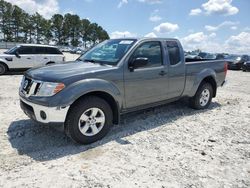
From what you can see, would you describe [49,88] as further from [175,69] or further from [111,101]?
[175,69]

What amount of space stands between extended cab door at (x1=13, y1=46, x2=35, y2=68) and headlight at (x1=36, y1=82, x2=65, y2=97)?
9.99m

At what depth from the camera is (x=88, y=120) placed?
4629 mm

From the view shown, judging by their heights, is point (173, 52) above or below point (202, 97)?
above

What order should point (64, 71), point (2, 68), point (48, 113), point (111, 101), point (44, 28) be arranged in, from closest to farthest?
point (48, 113), point (64, 71), point (111, 101), point (2, 68), point (44, 28)

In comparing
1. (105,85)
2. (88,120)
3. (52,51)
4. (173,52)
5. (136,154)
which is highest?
(52,51)

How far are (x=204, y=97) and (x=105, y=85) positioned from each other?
3.60 metres

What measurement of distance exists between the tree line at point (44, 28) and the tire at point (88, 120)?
7175cm

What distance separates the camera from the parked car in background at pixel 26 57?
13.3m

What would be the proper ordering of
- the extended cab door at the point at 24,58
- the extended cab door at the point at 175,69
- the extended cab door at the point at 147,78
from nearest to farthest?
the extended cab door at the point at 147,78 < the extended cab door at the point at 175,69 < the extended cab door at the point at 24,58

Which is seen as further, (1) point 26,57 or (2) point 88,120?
(1) point 26,57

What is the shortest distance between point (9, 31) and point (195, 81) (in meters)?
71.5

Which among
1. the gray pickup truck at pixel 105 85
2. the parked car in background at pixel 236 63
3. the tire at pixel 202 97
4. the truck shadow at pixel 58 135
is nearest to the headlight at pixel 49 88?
the gray pickup truck at pixel 105 85

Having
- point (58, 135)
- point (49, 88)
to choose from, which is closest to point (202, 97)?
point (58, 135)

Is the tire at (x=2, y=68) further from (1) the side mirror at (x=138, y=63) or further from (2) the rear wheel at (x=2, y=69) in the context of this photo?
(1) the side mirror at (x=138, y=63)
